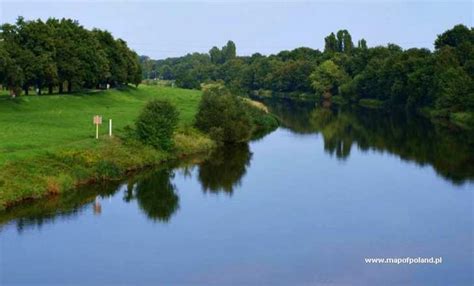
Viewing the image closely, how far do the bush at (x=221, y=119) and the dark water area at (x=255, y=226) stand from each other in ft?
20.4

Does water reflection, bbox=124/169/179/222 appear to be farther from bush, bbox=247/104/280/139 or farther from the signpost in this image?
bush, bbox=247/104/280/139

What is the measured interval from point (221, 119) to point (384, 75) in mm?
65972

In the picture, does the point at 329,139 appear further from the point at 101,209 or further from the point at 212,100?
the point at 101,209

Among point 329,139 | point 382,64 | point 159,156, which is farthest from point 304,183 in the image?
point 382,64

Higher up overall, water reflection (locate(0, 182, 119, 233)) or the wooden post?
the wooden post

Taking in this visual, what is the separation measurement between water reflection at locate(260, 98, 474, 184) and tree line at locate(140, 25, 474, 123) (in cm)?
508

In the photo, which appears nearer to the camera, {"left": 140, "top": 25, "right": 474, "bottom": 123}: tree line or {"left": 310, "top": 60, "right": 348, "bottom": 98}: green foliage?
{"left": 140, "top": 25, "right": 474, "bottom": 123}: tree line

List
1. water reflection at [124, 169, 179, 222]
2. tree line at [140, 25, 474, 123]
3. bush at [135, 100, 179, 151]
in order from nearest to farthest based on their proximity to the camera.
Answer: water reflection at [124, 169, 179, 222], bush at [135, 100, 179, 151], tree line at [140, 25, 474, 123]

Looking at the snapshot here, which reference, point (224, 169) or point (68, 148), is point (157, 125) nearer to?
point (224, 169)

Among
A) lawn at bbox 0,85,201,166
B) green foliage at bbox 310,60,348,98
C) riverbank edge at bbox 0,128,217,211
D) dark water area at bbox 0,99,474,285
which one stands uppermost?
green foliage at bbox 310,60,348,98

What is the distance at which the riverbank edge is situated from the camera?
121 ft

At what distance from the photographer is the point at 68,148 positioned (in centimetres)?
4459

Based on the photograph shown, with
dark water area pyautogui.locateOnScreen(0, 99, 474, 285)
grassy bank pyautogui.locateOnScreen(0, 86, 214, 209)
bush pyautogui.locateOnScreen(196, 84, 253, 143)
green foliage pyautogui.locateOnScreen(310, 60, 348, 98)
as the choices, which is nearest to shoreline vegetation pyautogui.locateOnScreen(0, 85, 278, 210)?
grassy bank pyautogui.locateOnScreen(0, 86, 214, 209)

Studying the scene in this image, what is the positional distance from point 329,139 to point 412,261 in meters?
45.2
